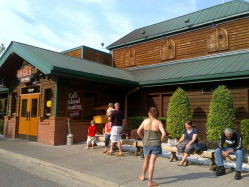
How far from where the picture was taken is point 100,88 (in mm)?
12281

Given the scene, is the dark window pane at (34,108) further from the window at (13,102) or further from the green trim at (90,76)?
the green trim at (90,76)

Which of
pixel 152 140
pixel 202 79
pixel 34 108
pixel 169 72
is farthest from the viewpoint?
pixel 169 72

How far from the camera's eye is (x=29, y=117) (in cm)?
1223

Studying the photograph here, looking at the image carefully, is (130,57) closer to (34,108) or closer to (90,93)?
(90,93)

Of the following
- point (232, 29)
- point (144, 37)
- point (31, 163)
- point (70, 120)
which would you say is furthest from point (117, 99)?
point (232, 29)

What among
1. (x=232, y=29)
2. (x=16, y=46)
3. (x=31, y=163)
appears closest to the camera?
(x=31, y=163)

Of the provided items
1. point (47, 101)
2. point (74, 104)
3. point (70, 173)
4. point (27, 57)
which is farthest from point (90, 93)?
point (70, 173)

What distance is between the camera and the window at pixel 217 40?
13125 millimetres

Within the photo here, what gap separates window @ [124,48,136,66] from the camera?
17.1m

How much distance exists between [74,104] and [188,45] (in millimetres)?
8015

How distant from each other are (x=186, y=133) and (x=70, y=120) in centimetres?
564

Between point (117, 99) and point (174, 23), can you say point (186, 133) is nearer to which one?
point (117, 99)

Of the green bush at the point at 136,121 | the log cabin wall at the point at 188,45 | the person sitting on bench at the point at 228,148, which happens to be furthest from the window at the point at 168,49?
the person sitting on bench at the point at 228,148

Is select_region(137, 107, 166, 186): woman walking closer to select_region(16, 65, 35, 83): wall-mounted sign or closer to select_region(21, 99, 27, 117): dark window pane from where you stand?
select_region(16, 65, 35, 83): wall-mounted sign
